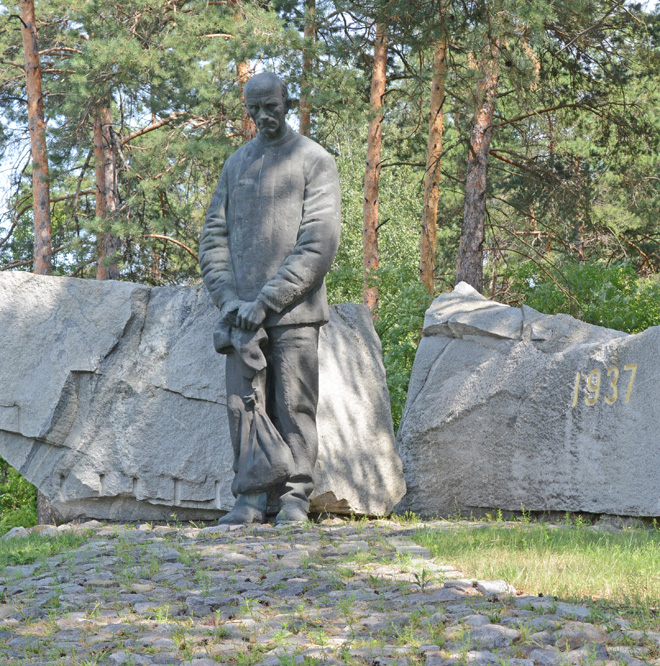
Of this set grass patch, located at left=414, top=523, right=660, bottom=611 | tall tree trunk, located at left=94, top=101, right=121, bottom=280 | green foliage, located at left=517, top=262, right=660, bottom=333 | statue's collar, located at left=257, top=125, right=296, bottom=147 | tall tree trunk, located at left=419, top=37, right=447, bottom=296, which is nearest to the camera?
grass patch, located at left=414, top=523, right=660, bottom=611

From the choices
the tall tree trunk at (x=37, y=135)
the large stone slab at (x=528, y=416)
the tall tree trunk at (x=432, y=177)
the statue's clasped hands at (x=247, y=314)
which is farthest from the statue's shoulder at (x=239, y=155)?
the tall tree trunk at (x=432, y=177)

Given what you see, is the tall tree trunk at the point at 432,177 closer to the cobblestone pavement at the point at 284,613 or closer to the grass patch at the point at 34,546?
the grass patch at the point at 34,546

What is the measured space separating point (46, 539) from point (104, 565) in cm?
120

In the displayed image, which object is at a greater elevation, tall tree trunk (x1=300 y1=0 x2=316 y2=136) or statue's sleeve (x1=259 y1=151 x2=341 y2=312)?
tall tree trunk (x1=300 y1=0 x2=316 y2=136)

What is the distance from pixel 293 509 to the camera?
5.65 metres

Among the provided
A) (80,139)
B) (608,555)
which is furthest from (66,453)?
(80,139)

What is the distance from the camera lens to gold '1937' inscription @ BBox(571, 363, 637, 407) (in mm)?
5883

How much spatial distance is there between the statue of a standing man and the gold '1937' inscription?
1746mm

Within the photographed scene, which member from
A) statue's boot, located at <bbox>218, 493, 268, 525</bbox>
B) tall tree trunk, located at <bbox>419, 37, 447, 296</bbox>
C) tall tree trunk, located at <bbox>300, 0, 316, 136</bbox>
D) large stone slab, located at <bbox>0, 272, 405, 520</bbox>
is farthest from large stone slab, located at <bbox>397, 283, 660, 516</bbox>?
tall tree trunk, located at <bbox>419, 37, 447, 296</bbox>

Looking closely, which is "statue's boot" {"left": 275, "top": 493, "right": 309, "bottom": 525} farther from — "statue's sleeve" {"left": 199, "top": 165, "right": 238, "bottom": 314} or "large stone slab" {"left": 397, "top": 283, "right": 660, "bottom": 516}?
"statue's sleeve" {"left": 199, "top": 165, "right": 238, "bottom": 314}

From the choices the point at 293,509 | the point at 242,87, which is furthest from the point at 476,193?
the point at 293,509

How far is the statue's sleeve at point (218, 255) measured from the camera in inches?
232

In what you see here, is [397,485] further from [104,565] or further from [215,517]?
[104,565]

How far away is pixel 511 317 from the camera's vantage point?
6.53m
